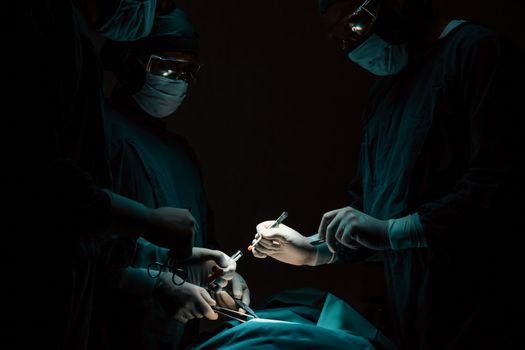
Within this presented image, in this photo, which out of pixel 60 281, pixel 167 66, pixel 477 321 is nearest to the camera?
pixel 60 281

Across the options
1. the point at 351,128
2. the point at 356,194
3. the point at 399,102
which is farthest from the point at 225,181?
the point at 399,102

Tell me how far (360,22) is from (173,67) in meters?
0.78

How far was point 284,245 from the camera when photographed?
2492 millimetres

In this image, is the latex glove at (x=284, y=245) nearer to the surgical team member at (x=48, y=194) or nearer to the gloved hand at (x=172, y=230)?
the gloved hand at (x=172, y=230)

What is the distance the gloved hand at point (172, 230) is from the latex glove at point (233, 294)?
506 mm

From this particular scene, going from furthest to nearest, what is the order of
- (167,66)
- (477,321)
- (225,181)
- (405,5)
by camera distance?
1. (225,181)
2. (167,66)
3. (405,5)
4. (477,321)

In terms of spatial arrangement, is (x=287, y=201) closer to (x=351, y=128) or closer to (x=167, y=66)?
(x=351, y=128)

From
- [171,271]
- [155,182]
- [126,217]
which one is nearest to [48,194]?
[126,217]

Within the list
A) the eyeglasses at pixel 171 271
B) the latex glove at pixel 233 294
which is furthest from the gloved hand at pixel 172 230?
the latex glove at pixel 233 294

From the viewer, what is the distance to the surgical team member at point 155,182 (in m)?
2.18

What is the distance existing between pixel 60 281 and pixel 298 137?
1.99 m

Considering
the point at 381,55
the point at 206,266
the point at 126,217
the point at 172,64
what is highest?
the point at 381,55

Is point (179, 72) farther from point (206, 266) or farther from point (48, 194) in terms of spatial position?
point (48, 194)

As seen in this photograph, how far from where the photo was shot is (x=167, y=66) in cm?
244
